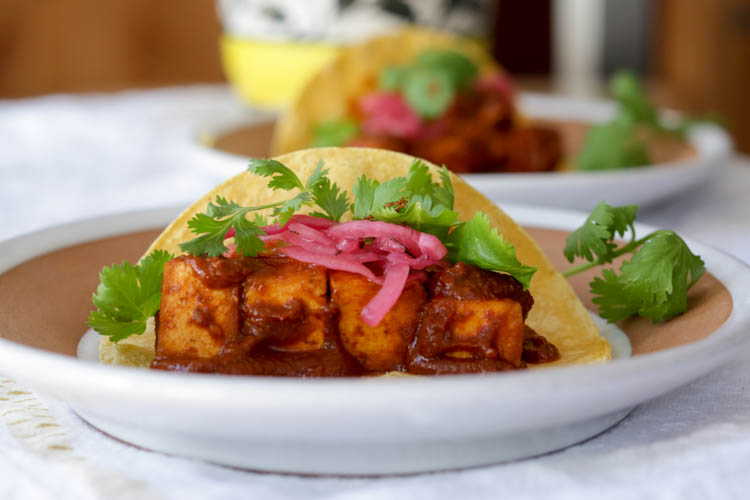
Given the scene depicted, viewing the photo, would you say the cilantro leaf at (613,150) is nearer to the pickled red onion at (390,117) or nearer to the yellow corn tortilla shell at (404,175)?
the pickled red onion at (390,117)

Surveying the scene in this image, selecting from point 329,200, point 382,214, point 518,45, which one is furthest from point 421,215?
point 518,45

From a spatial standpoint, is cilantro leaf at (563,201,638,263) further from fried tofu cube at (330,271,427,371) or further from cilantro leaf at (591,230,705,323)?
fried tofu cube at (330,271,427,371)

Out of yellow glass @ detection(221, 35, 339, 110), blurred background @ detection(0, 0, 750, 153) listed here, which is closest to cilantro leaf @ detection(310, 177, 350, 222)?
yellow glass @ detection(221, 35, 339, 110)

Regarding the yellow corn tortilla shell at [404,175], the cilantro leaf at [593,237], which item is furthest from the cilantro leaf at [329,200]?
the cilantro leaf at [593,237]

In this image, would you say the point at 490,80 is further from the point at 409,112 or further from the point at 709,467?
the point at 709,467

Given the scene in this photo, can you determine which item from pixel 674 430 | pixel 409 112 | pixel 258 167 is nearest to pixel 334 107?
pixel 409 112
